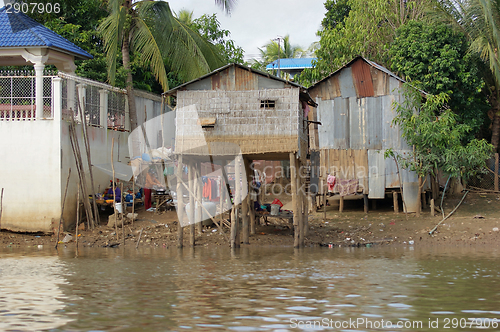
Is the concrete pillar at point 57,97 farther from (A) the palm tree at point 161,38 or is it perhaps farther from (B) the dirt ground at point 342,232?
(B) the dirt ground at point 342,232

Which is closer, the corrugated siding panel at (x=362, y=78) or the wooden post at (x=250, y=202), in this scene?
the wooden post at (x=250, y=202)

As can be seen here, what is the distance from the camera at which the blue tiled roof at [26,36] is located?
17594 mm

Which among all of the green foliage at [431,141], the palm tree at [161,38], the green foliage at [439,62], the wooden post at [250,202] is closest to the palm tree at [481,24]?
the green foliage at [439,62]

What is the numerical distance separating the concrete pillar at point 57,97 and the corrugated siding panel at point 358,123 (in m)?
9.73

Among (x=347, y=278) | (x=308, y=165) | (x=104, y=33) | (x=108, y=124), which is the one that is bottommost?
(x=347, y=278)

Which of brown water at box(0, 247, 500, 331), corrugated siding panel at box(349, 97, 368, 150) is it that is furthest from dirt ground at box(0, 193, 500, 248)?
corrugated siding panel at box(349, 97, 368, 150)

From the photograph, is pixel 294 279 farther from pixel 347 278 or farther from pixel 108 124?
pixel 108 124

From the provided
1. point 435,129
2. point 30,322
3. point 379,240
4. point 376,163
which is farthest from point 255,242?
point 30,322

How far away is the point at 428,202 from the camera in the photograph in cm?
2062

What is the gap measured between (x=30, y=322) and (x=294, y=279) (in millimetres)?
4853

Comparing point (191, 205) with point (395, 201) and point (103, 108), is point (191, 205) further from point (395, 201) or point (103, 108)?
point (395, 201)

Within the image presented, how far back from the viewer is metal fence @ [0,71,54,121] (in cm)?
1772

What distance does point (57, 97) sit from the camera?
Result: 1753 cm

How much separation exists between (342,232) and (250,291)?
882 centimetres
